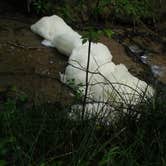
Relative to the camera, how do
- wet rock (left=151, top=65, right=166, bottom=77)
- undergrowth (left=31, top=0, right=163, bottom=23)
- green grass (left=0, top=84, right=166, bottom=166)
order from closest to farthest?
green grass (left=0, top=84, right=166, bottom=166), wet rock (left=151, top=65, right=166, bottom=77), undergrowth (left=31, top=0, right=163, bottom=23)

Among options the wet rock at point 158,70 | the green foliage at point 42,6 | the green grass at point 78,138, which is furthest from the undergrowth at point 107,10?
the green grass at point 78,138

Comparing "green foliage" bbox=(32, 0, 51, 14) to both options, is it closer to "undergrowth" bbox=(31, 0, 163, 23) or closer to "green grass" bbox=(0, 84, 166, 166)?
"undergrowth" bbox=(31, 0, 163, 23)

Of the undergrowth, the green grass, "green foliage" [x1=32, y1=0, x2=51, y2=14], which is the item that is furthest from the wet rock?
the green grass

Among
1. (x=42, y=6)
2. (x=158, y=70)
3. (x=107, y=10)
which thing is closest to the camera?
(x=158, y=70)

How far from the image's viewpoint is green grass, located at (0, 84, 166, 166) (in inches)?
126

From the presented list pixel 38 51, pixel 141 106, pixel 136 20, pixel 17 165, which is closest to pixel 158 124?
pixel 141 106

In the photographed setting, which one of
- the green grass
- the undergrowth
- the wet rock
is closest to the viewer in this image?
the green grass

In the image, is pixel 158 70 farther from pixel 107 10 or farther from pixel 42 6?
pixel 42 6

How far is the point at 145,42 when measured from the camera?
22.7ft

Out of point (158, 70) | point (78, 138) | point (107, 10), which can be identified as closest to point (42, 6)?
point (107, 10)

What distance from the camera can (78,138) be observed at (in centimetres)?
351

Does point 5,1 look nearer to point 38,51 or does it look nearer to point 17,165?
point 38,51

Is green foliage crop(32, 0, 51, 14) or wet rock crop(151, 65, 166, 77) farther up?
green foliage crop(32, 0, 51, 14)

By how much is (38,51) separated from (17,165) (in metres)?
3.03
